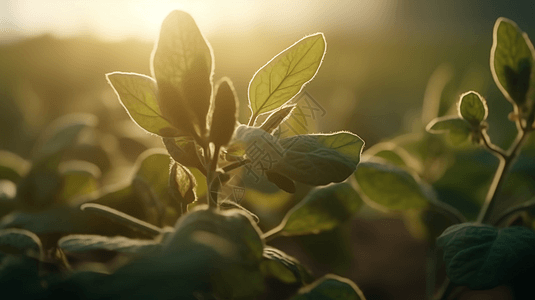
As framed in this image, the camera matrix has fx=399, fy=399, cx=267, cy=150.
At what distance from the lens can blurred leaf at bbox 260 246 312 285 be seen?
695 millimetres

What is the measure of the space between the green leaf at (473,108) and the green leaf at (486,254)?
0.75 feet

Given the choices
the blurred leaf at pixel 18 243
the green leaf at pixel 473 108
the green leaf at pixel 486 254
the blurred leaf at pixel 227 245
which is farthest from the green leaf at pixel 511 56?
the blurred leaf at pixel 18 243

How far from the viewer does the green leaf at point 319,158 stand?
1.91 ft

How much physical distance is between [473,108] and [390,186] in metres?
0.31

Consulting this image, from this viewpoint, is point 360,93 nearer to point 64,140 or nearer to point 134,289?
point 64,140

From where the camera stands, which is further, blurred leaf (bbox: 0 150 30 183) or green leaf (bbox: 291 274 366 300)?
blurred leaf (bbox: 0 150 30 183)

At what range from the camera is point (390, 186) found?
3.44ft

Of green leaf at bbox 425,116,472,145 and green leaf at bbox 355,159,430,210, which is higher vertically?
green leaf at bbox 425,116,472,145

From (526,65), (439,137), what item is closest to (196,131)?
(526,65)

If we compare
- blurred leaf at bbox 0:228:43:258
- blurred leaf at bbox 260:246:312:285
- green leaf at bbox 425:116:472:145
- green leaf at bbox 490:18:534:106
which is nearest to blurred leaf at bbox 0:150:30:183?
blurred leaf at bbox 0:228:43:258

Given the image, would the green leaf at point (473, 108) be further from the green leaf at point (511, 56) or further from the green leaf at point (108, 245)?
the green leaf at point (108, 245)

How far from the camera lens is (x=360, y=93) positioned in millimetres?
3736

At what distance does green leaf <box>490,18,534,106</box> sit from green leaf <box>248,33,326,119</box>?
419mm

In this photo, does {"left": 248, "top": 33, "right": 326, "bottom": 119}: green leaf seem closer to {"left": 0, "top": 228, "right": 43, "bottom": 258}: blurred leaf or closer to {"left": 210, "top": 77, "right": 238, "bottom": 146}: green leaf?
{"left": 210, "top": 77, "right": 238, "bottom": 146}: green leaf
